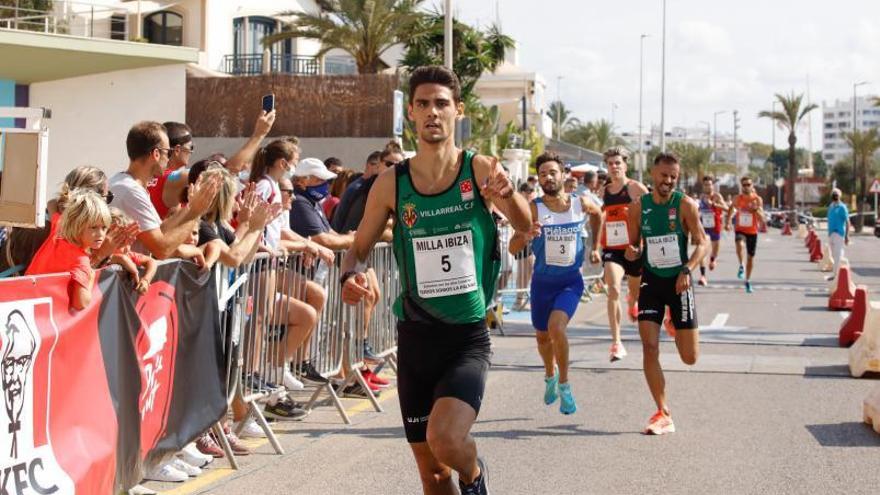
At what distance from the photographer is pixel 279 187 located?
397 inches

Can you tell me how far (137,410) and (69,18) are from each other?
22.8 m

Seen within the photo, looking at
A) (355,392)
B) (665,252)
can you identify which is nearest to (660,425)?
(665,252)

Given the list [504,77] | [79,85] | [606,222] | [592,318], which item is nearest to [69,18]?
[79,85]

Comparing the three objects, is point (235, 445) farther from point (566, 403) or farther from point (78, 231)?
point (566, 403)

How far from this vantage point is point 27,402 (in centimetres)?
555

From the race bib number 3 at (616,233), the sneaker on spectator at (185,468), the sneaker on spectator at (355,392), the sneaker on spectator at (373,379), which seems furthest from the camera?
the race bib number 3 at (616,233)

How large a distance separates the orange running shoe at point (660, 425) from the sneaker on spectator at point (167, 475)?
343cm

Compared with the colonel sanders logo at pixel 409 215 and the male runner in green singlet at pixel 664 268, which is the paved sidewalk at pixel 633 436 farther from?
the colonel sanders logo at pixel 409 215

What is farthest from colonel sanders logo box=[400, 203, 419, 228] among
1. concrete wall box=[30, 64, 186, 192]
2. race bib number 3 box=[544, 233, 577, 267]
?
concrete wall box=[30, 64, 186, 192]

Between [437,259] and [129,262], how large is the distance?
1.88m

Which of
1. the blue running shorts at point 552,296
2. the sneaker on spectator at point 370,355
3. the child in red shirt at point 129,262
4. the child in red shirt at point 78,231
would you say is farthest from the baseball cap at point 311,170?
the child in red shirt at point 78,231

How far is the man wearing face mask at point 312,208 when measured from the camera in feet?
34.4

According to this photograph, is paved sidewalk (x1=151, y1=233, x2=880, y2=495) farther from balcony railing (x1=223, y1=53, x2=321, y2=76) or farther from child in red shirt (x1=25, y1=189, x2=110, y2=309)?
balcony railing (x1=223, y1=53, x2=321, y2=76)

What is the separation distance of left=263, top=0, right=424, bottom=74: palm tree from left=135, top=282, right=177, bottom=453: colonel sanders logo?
28825 millimetres
